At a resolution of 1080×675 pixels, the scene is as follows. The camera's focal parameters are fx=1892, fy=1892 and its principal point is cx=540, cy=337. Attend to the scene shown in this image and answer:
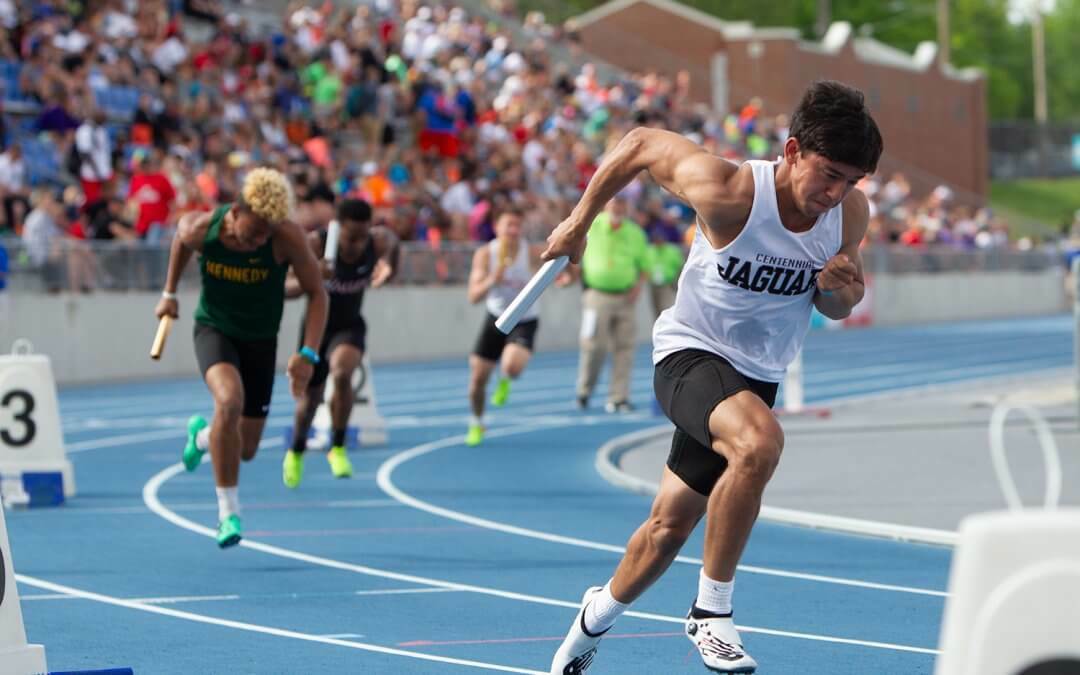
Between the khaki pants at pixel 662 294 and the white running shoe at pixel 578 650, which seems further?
the khaki pants at pixel 662 294

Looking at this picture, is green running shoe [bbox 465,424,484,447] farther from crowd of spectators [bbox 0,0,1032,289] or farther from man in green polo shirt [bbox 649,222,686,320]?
man in green polo shirt [bbox 649,222,686,320]

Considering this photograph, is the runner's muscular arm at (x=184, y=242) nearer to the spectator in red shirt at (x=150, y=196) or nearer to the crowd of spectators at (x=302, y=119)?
the crowd of spectators at (x=302, y=119)

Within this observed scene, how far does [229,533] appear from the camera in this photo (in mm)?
9930

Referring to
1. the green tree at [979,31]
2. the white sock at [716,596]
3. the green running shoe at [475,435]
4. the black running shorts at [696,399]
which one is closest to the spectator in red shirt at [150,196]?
the green running shoe at [475,435]

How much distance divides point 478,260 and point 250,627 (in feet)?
28.4

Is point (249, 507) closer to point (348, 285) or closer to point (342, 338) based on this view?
point (342, 338)

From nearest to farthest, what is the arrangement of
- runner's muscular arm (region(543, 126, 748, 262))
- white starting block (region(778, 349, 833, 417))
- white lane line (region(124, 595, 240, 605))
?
runner's muscular arm (region(543, 126, 748, 262))
white lane line (region(124, 595, 240, 605))
white starting block (region(778, 349, 833, 417))

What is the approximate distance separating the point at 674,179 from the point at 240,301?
4.55m

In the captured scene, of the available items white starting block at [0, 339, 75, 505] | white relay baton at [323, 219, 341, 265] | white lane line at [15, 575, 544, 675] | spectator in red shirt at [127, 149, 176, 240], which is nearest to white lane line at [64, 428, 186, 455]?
white starting block at [0, 339, 75, 505]

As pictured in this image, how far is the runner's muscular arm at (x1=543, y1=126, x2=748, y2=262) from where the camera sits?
19.9 feet

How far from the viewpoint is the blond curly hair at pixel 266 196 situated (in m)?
9.82

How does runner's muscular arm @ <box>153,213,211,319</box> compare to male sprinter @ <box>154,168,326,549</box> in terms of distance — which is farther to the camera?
runner's muscular arm @ <box>153,213,211,319</box>

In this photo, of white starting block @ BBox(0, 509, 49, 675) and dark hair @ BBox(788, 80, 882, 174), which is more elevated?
dark hair @ BBox(788, 80, 882, 174)

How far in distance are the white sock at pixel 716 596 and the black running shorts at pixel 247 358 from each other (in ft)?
15.3
